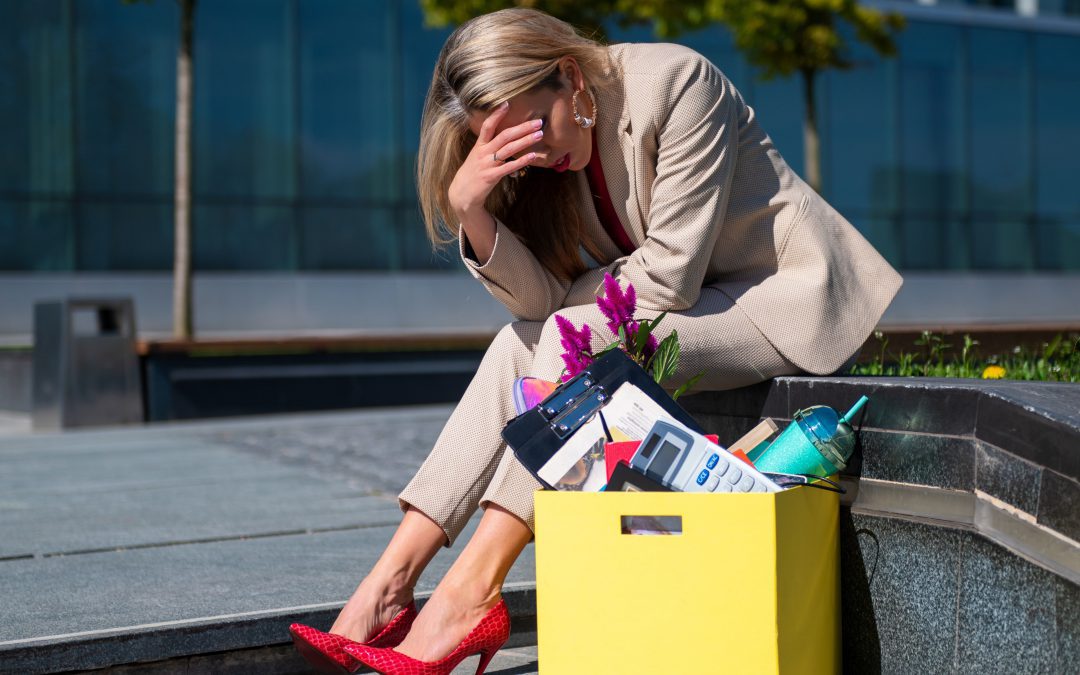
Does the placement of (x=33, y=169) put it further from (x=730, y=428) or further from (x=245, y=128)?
(x=730, y=428)

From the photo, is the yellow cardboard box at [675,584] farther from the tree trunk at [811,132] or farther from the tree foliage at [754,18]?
the tree trunk at [811,132]

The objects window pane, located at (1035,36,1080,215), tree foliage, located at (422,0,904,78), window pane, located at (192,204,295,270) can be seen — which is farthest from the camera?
window pane, located at (1035,36,1080,215)

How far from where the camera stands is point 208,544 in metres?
3.79

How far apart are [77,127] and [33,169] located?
Result: 32.4 inches

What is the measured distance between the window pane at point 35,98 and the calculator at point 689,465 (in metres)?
16.2

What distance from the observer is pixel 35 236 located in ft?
54.3

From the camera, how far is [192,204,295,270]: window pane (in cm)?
1756

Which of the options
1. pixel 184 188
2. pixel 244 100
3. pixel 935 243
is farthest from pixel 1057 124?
pixel 184 188

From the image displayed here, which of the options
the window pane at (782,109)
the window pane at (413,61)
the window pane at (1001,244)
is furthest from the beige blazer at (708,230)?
the window pane at (1001,244)

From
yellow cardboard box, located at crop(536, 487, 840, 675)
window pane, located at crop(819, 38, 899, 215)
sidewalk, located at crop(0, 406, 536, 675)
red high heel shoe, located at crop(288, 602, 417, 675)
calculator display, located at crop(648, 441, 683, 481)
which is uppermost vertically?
calculator display, located at crop(648, 441, 683, 481)

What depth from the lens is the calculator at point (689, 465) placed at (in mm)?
2055

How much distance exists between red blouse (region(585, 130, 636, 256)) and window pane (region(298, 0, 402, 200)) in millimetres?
15806

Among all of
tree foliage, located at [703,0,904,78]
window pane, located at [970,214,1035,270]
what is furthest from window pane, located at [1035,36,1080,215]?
tree foliage, located at [703,0,904,78]

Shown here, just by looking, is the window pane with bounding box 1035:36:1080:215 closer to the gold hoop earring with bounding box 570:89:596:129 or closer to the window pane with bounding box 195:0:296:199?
the window pane with bounding box 195:0:296:199
